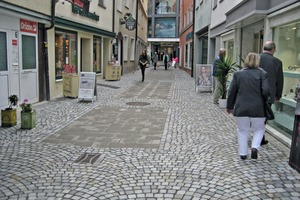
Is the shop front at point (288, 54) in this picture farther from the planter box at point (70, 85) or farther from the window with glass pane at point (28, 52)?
the planter box at point (70, 85)

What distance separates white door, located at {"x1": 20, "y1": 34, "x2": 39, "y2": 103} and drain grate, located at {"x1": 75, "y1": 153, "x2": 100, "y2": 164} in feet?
16.5

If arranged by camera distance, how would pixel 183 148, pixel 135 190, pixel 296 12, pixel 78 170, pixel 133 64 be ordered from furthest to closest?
1. pixel 133 64
2. pixel 296 12
3. pixel 183 148
4. pixel 78 170
5. pixel 135 190

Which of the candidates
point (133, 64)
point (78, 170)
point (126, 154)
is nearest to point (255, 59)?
point (126, 154)

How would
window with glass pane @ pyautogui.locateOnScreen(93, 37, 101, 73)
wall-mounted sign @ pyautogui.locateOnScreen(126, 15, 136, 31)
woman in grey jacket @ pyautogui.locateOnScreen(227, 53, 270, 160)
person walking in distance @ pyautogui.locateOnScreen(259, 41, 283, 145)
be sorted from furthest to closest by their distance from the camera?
wall-mounted sign @ pyautogui.locateOnScreen(126, 15, 136, 31), window with glass pane @ pyautogui.locateOnScreen(93, 37, 101, 73), person walking in distance @ pyautogui.locateOnScreen(259, 41, 283, 145), woman in grey jacket @ pyautogui.locateOnScreen(227, 53, 270, 160)

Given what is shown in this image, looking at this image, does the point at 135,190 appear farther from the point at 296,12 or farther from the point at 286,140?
the point at 296,12

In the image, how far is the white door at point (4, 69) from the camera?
28.9 feet

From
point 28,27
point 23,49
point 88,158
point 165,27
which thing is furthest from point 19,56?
point 165,27

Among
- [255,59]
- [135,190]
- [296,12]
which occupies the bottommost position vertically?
[135,190]

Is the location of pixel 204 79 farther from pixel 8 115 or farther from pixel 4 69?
pixel 8 115

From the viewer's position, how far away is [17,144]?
20.2ft

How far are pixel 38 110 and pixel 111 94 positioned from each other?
13.8 feet

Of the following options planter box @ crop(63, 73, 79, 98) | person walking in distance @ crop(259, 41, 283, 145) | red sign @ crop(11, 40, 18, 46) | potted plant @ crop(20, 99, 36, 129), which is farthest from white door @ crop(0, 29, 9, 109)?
person walking in distance @ crop(259, 41, 283, 145)

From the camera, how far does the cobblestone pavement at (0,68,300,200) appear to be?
4.18 m

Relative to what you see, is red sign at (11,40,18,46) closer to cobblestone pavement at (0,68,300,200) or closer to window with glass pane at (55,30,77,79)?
cobblestone pavement at (0,68,300,200)
